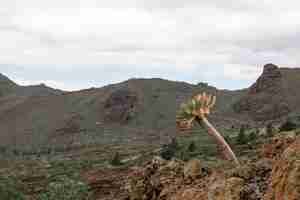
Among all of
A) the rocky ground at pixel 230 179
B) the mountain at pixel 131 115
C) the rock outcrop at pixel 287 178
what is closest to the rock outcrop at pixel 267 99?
the mountain at pixel 131 115

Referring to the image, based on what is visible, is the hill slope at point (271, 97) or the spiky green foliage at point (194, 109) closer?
the spiky green foliage at point (194, 109)

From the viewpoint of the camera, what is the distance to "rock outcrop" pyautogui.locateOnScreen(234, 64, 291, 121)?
155 meters

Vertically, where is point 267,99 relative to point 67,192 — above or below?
above

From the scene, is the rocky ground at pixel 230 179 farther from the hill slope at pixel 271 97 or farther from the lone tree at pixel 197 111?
the hill slope at pixel 271 97

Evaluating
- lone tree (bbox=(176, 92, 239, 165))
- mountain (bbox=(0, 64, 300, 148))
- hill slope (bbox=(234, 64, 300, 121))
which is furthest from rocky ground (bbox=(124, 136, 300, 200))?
hill slope (bbox=(234, 64, 300, 121))

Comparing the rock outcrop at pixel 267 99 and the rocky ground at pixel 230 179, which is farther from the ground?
the rock outcrop at pixel 267 99

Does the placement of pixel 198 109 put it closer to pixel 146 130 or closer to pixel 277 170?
pixel 277 170

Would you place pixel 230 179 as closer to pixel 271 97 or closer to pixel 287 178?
pixel 287 178

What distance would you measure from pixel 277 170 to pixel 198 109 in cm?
1853

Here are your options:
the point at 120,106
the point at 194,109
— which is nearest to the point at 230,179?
the point at 194,109

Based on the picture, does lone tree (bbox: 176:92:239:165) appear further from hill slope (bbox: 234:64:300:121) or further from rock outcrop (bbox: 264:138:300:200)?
hill slope (bbox: 234:64:300:121)

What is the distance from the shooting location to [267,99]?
16138 cm

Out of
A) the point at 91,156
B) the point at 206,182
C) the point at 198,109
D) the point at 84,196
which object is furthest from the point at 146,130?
the point at 206,182

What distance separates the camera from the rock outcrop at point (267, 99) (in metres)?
155
